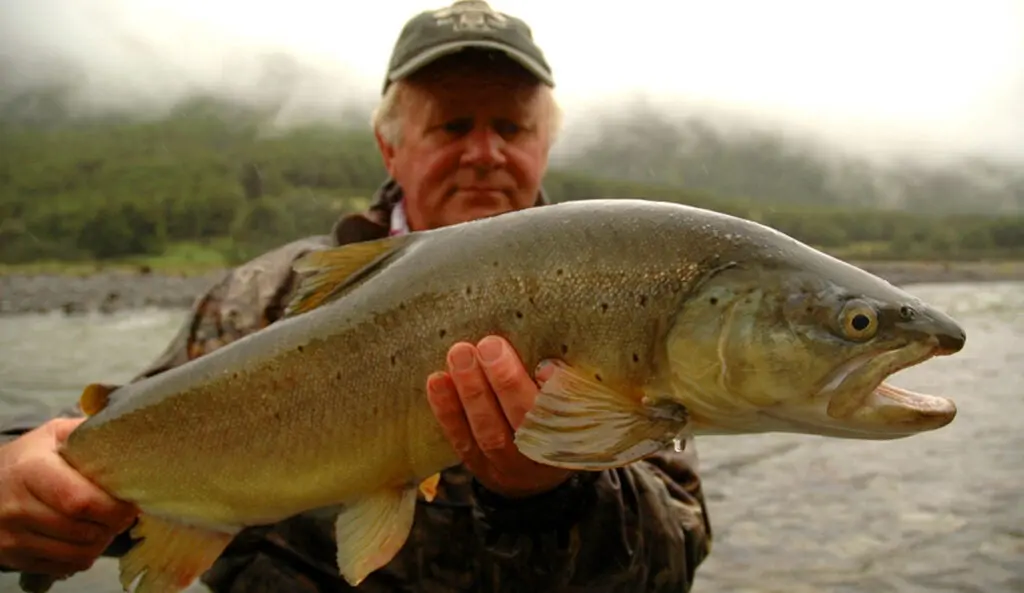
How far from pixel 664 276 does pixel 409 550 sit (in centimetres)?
171

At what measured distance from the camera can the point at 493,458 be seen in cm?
260

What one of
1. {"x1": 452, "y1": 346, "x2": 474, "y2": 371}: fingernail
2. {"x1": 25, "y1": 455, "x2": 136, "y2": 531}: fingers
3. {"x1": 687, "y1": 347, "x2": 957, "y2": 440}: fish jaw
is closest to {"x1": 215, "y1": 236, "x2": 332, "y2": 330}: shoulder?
{"x1": 25, "y1": 455, "x2": 136, "y2": 531}: fingers

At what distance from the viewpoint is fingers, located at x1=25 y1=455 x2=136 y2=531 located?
2754 millimetres

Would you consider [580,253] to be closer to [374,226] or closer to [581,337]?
[581,337]

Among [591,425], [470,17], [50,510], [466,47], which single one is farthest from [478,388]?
[470,17]

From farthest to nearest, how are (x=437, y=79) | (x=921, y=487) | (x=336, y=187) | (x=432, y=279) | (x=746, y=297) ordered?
1. (x=336, y=187)
2. (x=921, y=487)
3. (x=437, y=79)
4. (x=432, y=279)
5. (x=746, y=297)

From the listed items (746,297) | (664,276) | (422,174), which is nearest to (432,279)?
(664,276)

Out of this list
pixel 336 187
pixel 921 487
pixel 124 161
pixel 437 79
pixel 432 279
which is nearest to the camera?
pixel 432 279

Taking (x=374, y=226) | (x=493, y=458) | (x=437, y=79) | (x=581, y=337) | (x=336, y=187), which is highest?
(x=336, y=187)

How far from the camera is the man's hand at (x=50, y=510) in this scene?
109 inches

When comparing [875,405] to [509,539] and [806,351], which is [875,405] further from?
[509,539]

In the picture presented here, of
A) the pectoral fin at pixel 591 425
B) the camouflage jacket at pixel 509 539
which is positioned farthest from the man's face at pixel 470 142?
the pectoral fin at pixel 591 425

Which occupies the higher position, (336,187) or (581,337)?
(336,187)

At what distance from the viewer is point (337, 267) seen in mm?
2635
